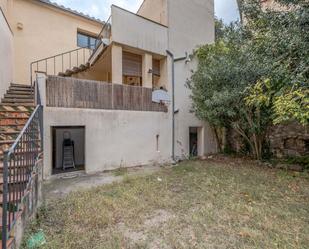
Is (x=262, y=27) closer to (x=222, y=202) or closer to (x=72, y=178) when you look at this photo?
(x=222, y=202)

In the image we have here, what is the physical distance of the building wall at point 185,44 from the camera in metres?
9.92

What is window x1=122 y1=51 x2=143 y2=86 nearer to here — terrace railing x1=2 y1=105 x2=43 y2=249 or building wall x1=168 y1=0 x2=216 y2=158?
building wall x1=168 y1=0 x2=216 y2=158

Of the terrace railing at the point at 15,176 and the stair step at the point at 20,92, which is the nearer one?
the terrace railing at the point at 15,176

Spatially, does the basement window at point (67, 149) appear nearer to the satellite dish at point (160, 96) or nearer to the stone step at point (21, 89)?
the stone step at point (21, 89)

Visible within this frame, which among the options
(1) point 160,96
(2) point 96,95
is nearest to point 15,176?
(2) point 96,95

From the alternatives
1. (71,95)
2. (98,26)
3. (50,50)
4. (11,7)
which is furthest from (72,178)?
(98,26)

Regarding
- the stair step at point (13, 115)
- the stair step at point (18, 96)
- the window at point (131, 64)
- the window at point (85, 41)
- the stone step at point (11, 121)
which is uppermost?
the window at point (85, 41)

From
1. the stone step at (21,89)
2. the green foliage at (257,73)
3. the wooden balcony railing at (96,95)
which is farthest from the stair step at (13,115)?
the green foliage at (257,73)

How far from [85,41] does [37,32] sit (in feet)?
8.40

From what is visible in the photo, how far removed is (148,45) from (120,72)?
1.84 m

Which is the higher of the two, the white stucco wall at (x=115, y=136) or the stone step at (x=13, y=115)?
the stone step at (x=13, y=115)

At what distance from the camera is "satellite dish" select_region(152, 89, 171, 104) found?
8.98m

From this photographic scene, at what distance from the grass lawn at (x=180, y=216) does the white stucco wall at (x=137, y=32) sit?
546 cm

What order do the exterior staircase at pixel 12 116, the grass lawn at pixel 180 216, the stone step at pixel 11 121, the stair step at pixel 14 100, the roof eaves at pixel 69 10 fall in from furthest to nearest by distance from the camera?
1. the roof eaves at pixel 69 10
2. the stair step at pixel 14 100
3. the stone step at pixel 11 121
4. the exterior staircase at pixel 12 116
5. the grass lawn at pixel 180 216
